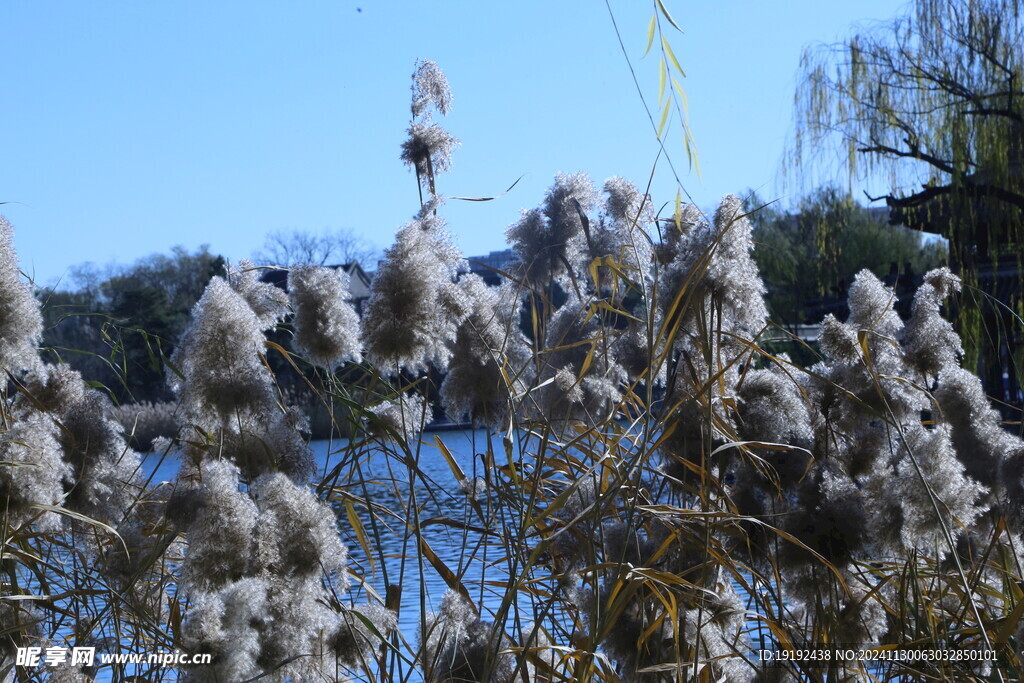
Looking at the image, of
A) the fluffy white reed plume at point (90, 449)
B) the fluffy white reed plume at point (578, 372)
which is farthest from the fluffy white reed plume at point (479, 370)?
the fluffy white reed plume at point (90, 449)

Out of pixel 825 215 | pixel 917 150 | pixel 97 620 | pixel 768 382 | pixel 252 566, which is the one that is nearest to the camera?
pixel 252 566

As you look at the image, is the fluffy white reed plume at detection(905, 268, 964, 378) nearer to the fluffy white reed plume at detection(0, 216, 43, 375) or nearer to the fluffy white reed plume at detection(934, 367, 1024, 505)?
the fluffy white reed plume at detection(934, 367, 1024, 505)

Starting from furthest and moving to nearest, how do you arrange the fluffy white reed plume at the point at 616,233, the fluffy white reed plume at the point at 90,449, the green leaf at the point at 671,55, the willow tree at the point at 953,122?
the willow tree at the point at 953,122, the fluffy white reed plume at the point at 616,233, the fluffy white reed plume at the point at 90,449, the green leaf at the point at 671,55

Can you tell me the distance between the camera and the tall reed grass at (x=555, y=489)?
144 centimetres

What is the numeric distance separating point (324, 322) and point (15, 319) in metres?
0.49

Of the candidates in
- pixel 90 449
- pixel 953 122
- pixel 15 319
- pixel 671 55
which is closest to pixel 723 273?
pixel 671 55

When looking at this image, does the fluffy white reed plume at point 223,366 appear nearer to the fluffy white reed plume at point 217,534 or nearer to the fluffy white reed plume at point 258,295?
the fluffy white reed plume at point 217,534

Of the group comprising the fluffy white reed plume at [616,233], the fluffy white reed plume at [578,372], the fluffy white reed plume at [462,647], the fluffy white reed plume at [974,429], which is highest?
the fluffy white reed plume at [616,233]

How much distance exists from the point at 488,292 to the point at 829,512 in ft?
2.50

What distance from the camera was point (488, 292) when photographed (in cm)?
199

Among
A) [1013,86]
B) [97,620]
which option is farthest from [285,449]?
[1013,86]

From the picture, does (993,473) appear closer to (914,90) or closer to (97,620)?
(97,620)

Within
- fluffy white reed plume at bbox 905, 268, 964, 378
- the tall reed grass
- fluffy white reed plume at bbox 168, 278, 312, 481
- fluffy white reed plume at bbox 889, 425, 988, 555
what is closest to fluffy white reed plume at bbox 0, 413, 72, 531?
the tall reed grass

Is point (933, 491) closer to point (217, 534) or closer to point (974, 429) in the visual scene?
point (974, 429)
